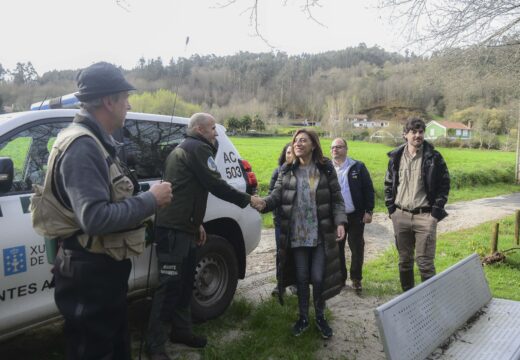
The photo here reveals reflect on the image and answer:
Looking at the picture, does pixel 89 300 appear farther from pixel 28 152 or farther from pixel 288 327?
pixel 288 327

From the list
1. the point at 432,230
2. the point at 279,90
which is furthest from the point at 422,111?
the point at 432,230

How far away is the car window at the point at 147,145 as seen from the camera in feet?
13.0

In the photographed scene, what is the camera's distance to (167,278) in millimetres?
3580

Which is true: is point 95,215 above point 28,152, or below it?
below

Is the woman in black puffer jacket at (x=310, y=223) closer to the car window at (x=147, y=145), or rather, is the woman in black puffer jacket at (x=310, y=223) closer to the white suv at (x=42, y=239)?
the white suv at (x=42, y=239)

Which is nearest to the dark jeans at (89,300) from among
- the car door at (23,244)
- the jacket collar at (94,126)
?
the jacket collar at (94,126)

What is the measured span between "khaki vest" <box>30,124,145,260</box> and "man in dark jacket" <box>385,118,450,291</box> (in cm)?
348

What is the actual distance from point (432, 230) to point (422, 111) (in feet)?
337

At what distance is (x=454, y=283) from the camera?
143 inches

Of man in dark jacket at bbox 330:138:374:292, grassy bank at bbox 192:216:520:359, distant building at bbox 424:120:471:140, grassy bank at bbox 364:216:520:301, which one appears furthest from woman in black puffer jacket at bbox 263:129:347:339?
distant building at bbox 424:120:471:140

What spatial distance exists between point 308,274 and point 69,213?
8.69 feet

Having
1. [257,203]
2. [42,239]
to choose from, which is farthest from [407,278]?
[42,239]

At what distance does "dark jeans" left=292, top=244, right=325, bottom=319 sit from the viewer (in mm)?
4207

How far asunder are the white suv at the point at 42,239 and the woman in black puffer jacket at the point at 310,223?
0.64 metres
